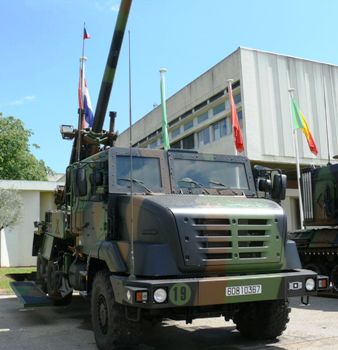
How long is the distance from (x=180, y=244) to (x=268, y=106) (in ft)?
64.1

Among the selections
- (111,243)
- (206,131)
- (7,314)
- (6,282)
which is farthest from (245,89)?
(111,243)

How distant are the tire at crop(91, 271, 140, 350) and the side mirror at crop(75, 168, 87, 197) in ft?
4.04

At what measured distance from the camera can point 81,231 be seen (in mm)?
7629

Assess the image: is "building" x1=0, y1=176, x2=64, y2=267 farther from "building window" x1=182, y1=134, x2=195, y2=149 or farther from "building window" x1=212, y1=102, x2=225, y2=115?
"building window" x1=182, y1=134, x2=195, y2=149

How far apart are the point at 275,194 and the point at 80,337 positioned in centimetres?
341

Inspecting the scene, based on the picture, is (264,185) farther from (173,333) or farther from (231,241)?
(173,333)

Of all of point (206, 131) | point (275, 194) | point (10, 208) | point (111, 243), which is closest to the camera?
point (111, 243)

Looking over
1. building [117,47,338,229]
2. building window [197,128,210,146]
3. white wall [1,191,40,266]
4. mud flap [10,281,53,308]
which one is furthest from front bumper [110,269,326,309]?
building window [197,128,210,146]

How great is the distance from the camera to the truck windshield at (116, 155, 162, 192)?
6.73 m

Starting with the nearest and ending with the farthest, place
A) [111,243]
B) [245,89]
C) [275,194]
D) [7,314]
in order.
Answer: [111,243], [275,194], [7,314], [245,89]

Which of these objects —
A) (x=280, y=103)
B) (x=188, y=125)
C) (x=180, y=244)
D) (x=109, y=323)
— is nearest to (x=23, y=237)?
(x=188, y=125)

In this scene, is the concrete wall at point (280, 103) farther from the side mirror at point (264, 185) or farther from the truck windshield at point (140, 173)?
the truck windshield at point (140, 173)

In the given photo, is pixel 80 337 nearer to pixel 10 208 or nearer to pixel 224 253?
pixel 224 253

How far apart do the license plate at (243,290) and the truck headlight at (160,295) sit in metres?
0.71
